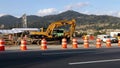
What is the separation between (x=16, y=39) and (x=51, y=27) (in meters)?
6.05

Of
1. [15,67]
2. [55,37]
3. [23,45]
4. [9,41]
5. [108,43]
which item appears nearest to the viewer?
[15,67]

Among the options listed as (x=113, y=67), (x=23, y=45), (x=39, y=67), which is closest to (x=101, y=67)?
(x=113, y=67)

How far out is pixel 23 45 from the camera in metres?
32.8

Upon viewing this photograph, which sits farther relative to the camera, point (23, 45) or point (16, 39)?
point (16, 39)

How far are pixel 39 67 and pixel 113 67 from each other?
307cm

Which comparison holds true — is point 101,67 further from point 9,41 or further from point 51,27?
point 51,27

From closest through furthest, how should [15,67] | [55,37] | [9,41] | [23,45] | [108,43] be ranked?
[15,67]
[23,45]
[108,43]
[9,41]
[55,37]

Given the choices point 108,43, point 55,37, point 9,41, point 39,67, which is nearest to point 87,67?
point 39,67

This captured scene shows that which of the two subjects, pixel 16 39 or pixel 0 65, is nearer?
A: pixel 0 65

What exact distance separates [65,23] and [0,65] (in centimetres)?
4033

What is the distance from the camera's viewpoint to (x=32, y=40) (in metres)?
53.3

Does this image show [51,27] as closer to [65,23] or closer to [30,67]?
[65,23]

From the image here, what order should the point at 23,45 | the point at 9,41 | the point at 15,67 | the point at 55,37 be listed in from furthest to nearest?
the point at 55,37
the point at 9,41
the point at 23,45
the point at 15,67

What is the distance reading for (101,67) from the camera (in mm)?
16500
